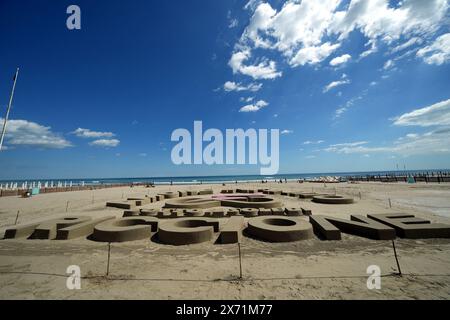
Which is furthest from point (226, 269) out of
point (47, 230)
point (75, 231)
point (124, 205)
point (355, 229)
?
point (124, 205)

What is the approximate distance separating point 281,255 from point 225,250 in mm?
2361

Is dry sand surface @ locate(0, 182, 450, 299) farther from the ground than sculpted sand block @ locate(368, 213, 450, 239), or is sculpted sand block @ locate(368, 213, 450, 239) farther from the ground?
sculpted sand block @ locate(368, 213, 450, 239)

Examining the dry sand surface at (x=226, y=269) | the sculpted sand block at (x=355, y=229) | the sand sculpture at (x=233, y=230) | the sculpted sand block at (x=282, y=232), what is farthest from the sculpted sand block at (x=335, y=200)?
the sculpted sand block at (x=282, y=232)

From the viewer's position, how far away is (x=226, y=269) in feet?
22.3

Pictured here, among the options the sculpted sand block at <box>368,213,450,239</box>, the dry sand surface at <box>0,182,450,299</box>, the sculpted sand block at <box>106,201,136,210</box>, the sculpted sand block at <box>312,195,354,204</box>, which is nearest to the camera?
the dry sand surface at <box>0,182,450,299</box>

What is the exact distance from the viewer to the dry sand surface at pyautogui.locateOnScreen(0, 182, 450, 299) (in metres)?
5.39

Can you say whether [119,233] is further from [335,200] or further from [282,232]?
[335,200]

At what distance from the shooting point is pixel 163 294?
17.5 ft

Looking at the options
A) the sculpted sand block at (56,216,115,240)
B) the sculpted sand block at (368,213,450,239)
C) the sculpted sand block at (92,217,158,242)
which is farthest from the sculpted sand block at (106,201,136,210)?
the sculpted sand block at (368,213,450,239)

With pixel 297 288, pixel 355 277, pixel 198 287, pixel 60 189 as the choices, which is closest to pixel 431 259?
pixel 355 277

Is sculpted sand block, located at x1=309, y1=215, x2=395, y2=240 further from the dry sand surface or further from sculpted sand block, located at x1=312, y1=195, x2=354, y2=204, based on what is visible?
sculpted sand block, located at x1=312, y1=195, x2=354, y2=204

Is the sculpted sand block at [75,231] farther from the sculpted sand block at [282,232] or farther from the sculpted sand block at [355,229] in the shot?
the sculpted sand block at [355,229]

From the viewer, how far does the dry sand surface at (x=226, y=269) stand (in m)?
5.39

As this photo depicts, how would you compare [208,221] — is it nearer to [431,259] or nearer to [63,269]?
[63,269]
